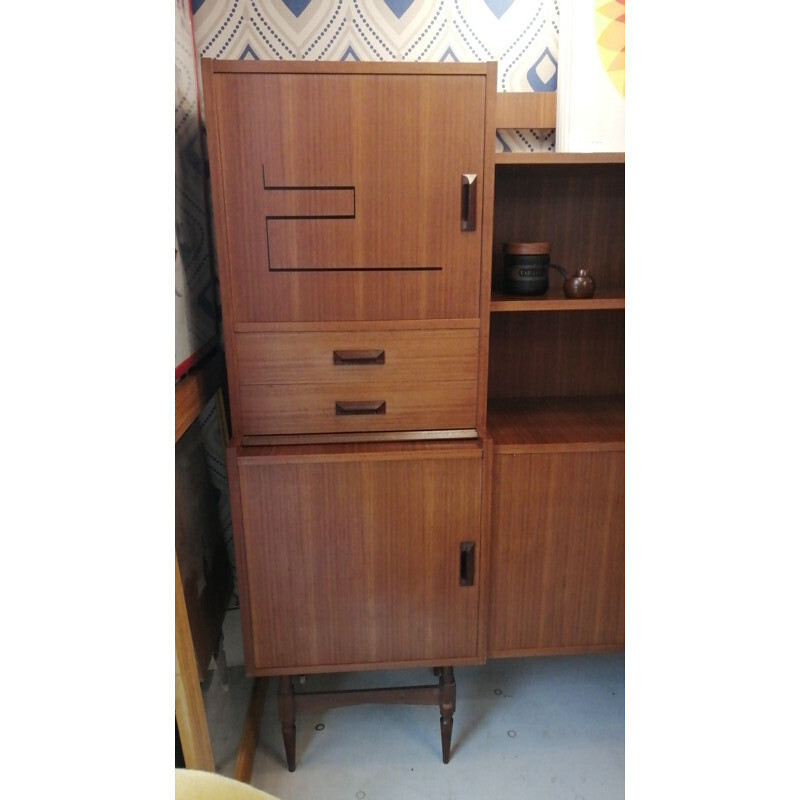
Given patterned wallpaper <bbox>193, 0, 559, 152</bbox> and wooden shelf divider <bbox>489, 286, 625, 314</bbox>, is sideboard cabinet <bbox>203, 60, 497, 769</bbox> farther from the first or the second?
patterned wallpaper <bbox>193, 0, 559, 152</bbox>

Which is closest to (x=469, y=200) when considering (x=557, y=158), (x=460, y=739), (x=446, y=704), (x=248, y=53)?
(x=557, y=158)

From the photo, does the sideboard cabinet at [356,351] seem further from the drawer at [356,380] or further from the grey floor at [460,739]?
the grey floor at [460,739]

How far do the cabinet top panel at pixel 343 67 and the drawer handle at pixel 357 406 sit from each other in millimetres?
591

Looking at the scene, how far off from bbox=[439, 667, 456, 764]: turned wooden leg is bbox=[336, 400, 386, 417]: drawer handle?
662 millimetres

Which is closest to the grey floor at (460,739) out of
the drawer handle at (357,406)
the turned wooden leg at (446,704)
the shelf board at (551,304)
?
the turned wooden leg at (446,704)

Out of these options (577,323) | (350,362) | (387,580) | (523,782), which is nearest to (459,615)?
(387,580)

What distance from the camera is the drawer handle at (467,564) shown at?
118cm

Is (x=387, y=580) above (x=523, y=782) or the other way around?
above
